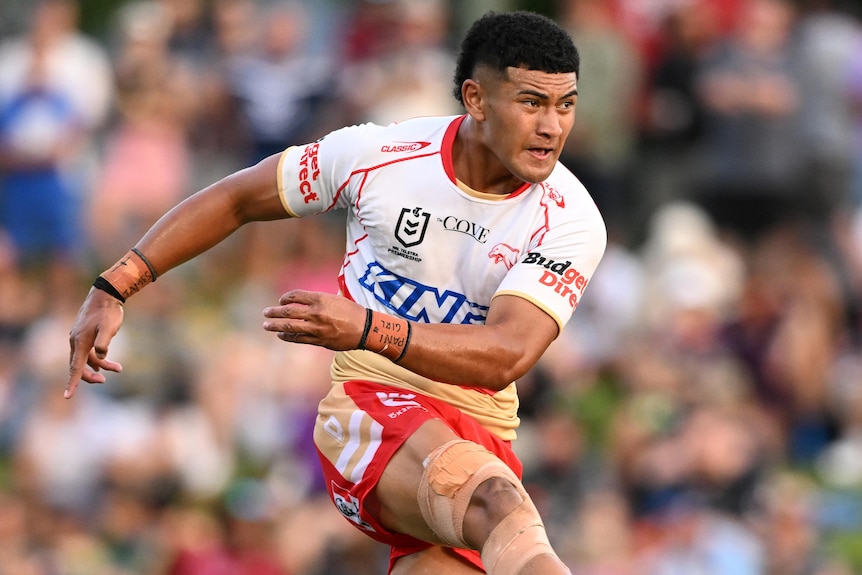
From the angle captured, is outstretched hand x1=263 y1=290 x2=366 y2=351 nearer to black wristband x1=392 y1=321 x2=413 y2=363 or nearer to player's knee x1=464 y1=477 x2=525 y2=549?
black wristband x1=392 y1=321 x2=413 y2=363

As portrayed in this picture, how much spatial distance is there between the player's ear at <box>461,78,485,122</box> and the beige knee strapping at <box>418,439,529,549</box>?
128 centimetres

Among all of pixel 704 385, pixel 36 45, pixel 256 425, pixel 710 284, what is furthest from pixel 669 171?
pixel 36 45

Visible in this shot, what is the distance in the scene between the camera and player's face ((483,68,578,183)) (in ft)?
19.5

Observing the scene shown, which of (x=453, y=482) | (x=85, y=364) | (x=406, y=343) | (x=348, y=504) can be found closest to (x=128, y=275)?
(x=85, y=364)

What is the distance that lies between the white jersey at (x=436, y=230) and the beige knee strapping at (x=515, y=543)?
31.8 inches

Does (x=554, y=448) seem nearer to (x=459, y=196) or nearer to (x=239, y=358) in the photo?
(x=239, y=358)

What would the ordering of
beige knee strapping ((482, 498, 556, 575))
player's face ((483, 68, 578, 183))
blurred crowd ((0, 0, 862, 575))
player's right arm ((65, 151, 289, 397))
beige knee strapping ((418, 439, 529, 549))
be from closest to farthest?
beige knee strapping ((482, 498, 556, 575)), beige knee strapping ((418, 439, 529, 549)), player's face ((483, 68, 578, 183)), player's right arm ((65, 151, 289, 397)), blurred crowd ((0, 0, 862, 575))

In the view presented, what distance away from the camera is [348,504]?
625 cm

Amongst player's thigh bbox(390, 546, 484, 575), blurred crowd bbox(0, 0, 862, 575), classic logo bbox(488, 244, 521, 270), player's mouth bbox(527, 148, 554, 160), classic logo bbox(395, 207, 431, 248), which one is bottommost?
blurred crowd bbox(0, 0, 862, 575)

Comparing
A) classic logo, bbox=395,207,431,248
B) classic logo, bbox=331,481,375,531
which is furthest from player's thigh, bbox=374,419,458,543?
classic logo, bbox=395,207,431,248

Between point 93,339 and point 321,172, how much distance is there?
1108 mm

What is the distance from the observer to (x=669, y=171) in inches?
525

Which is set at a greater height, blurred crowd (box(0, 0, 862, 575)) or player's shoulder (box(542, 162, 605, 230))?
player's shoulder (box(542, 162, 605, 230))

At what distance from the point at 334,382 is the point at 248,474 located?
187 inches
